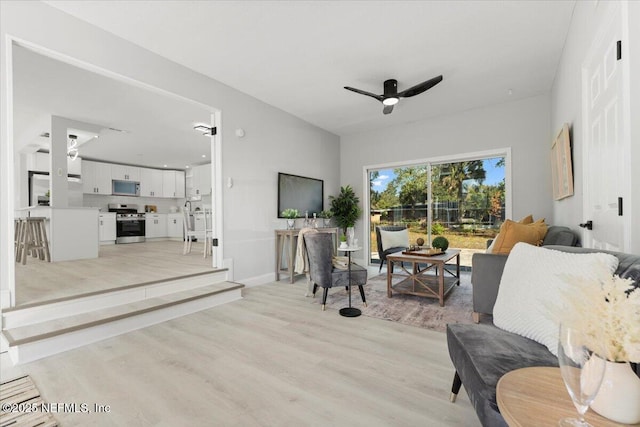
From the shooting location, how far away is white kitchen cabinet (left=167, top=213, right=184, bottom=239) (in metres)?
9.30

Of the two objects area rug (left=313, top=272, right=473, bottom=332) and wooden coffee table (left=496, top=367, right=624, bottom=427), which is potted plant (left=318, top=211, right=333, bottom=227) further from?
wooden coffee table (left=496, top=367, right=624, bottom=427)

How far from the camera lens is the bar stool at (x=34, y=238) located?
183 inches

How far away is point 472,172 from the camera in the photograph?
529cm

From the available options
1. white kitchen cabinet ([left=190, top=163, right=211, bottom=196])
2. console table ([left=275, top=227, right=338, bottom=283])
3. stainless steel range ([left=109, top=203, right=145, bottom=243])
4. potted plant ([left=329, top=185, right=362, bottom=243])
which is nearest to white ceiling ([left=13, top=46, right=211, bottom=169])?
white kitchen cabinet ([left=190, top=163, right=211, bottom=196])

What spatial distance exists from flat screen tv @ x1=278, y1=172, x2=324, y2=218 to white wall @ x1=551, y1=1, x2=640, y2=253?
12.3ft

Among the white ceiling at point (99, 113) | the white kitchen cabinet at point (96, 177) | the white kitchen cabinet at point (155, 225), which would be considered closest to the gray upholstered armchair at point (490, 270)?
the white ceiling at point (99, 113)

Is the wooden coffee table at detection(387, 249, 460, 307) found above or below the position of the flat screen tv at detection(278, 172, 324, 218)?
below

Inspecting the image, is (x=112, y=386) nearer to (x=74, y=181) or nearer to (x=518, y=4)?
(x=518, y=4)

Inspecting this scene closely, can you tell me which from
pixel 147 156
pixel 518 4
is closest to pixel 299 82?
pixel 518 4

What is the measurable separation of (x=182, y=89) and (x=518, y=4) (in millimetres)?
3613

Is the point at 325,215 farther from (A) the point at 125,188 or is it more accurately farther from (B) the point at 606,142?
(A) the point at 125,188

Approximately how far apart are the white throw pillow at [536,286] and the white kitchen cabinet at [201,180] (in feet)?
26.6

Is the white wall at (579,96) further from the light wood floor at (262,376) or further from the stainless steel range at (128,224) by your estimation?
the stainless steel range at (128,224)

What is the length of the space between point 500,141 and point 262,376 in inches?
199
